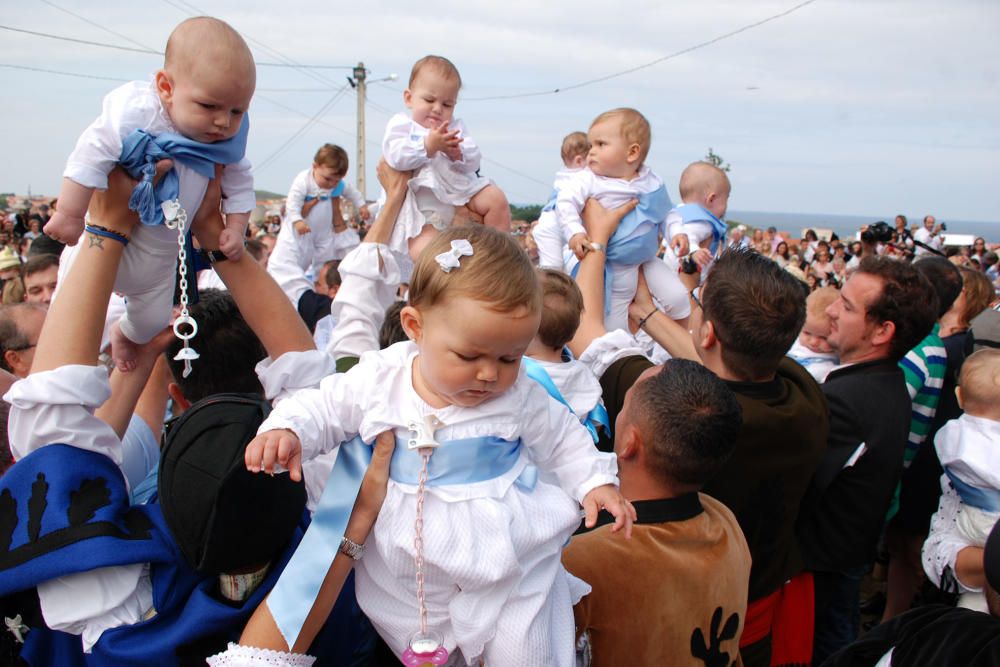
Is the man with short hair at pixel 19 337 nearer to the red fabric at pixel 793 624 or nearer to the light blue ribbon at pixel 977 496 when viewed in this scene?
the red fabric at pixel 793 624

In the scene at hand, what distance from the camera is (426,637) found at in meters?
1.77

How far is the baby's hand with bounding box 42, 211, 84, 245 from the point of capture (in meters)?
2.03

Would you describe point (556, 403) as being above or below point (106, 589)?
above

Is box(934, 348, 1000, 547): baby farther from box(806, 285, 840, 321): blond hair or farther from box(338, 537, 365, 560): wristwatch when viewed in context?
box(338, 537, 365, 560): wristwatch

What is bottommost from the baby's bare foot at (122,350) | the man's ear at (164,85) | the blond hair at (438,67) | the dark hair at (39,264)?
the dark hair at (39,264)

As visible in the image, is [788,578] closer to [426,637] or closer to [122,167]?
[426,637]

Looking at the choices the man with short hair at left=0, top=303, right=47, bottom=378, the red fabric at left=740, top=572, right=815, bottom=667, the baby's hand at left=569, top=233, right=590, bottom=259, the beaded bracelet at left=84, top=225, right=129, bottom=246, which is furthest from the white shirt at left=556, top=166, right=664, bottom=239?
the man with short hair at left=0, top=303, right=47, bottom=378

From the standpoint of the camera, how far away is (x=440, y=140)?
4.26 meters

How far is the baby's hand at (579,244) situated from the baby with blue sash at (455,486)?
2.05 m

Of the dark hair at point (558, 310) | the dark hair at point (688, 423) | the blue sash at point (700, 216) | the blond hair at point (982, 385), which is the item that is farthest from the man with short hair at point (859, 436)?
the blue sash at point (700, 216)

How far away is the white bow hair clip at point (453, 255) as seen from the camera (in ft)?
6.00

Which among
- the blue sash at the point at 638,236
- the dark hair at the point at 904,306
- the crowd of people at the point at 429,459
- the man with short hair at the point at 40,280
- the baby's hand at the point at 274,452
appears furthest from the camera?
the man with short hair at the point at 40,280

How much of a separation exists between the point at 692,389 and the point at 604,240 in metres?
1.82

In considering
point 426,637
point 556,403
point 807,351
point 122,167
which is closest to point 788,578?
point 556,403
